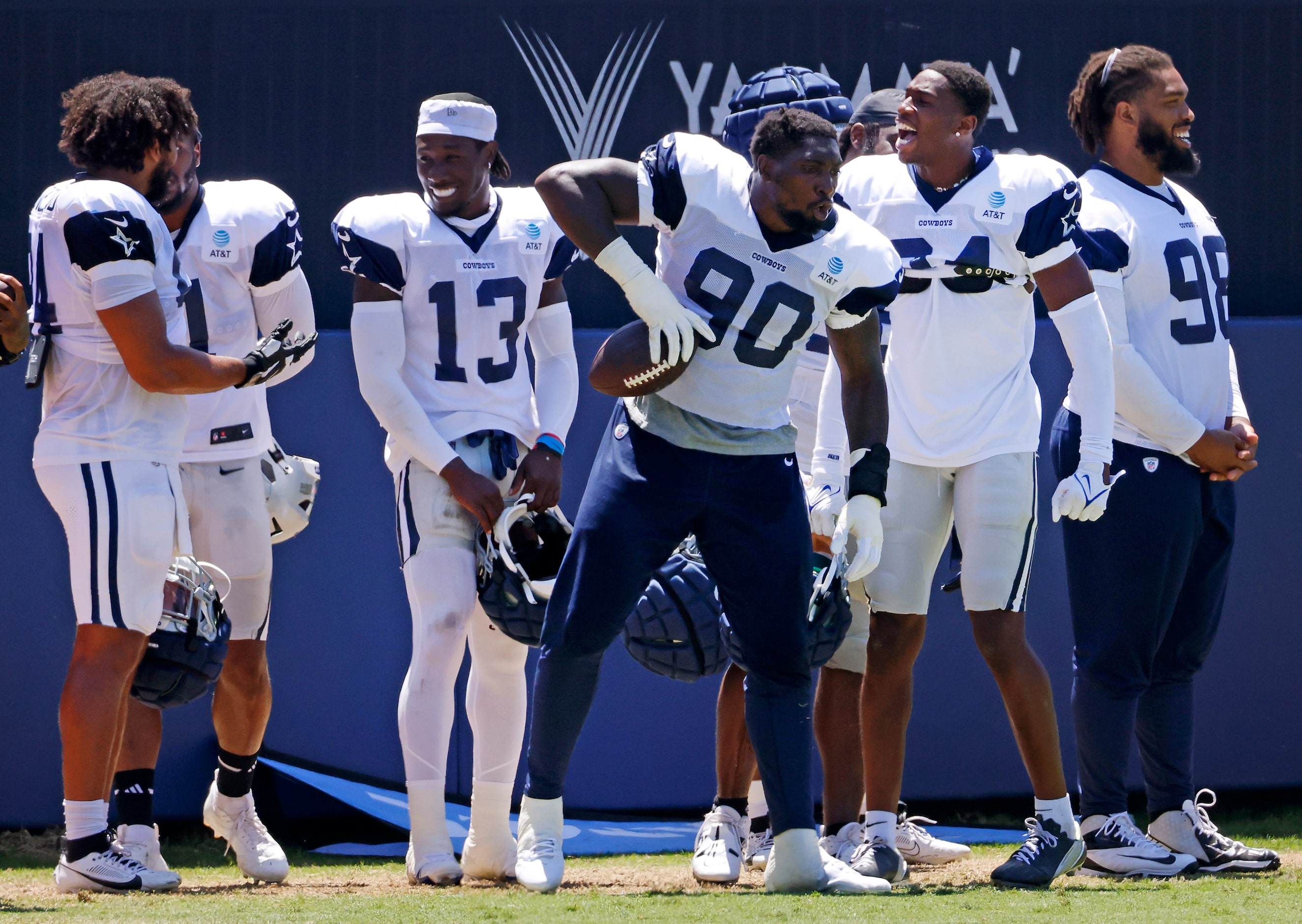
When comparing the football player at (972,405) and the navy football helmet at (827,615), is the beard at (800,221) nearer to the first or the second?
the football player at (972,405)

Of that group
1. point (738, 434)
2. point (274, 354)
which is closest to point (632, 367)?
point (738, 434)

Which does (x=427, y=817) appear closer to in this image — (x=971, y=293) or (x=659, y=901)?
(x=659, y=901)

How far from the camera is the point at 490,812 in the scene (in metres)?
3.85

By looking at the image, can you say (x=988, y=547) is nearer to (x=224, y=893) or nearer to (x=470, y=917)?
(x=470, y=917)

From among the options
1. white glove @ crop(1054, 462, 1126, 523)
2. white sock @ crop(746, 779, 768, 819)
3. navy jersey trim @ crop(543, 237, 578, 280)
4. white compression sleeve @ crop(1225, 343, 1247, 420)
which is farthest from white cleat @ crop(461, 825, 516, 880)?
white compression sleeve @ crop(1225, 343, 1247, 420)

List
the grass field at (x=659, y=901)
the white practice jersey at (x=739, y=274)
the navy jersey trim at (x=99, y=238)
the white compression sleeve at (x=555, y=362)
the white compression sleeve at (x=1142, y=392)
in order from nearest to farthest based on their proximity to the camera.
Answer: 1. the grass field at (x=659, y=901)
2. the white practice jersey at (x=739, y=274)
3. the navy jersey trim at (x=99, y=238)
4. the white compression sleeve at (x=1142, y=392)
5. the white compression sleeve at (x=555, y=362)

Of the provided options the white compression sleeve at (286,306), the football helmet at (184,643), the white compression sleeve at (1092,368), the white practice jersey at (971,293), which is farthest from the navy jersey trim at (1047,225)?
the football helmet at (184,643)

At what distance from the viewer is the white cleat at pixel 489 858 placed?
12.5 ft

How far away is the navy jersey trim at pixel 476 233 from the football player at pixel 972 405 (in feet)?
2.83

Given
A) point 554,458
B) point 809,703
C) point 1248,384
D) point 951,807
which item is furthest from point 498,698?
point 1248,384

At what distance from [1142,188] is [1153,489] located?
2.48 ft

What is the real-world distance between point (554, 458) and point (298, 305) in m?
0.78

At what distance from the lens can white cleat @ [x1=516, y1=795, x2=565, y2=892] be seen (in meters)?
3.46

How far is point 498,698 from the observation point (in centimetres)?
395
